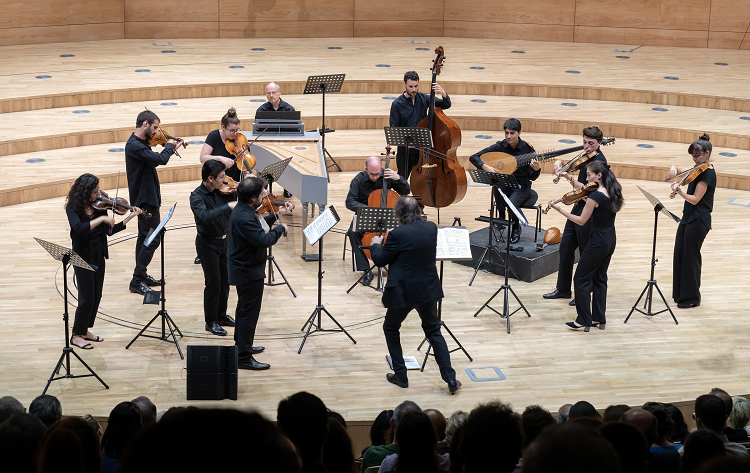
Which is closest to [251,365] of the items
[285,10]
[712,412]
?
[712,412]

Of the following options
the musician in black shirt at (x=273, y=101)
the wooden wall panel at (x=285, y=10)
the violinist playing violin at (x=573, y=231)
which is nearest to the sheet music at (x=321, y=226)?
the violinist playing violin at (x=573, y=231)

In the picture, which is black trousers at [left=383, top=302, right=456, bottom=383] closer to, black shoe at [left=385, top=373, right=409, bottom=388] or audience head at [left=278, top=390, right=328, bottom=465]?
black shoe at [left=385, top=373, right=409, bottom=388]

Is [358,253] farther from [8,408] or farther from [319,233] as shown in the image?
[8,408]

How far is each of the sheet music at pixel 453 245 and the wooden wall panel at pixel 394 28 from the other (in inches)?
338

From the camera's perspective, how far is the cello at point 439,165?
724cm

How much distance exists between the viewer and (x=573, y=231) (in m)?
6.38

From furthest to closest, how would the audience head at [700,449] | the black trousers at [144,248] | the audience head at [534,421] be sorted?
the black trousers at [144,248] → the audience head at [534,421] → the audience head at [700,449]

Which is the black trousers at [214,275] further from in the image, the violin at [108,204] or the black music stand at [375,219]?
the black music stand at [375,219]

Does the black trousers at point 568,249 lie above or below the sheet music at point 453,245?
below

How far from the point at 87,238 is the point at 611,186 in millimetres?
3456

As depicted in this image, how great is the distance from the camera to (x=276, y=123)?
780 centimetres

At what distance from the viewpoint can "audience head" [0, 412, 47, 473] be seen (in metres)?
1.82

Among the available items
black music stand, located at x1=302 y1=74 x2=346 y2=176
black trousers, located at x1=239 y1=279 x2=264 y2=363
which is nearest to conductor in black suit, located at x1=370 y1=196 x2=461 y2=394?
black trousers, located at x1=239 y1=279 x2=264 y2=363

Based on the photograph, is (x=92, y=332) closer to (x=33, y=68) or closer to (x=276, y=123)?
(x=276, y=123)
